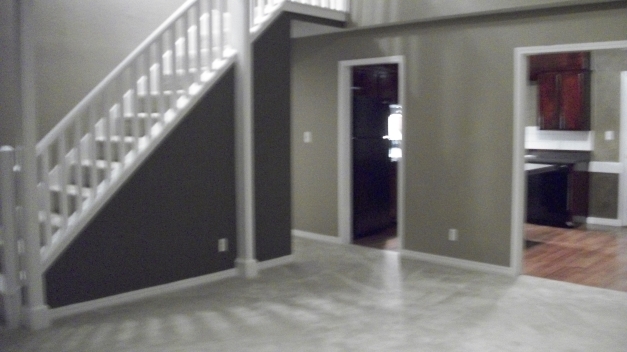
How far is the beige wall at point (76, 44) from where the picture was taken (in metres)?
5.18

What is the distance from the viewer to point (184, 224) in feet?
16.3

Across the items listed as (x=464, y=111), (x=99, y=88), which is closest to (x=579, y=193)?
(x=464, y=111)

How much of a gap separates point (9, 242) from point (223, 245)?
5.91 feet

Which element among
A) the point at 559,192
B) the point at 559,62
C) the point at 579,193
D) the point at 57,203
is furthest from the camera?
the point at 559,62

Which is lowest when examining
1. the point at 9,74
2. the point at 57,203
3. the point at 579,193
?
the point at 579,193

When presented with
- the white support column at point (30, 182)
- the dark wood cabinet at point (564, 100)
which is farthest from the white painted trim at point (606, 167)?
the white support column at point (30, 182)

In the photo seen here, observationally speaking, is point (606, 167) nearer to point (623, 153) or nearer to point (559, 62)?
A: point (623, 153)

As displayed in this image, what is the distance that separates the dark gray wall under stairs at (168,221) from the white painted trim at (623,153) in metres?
5.20

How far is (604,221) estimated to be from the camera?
788 cm

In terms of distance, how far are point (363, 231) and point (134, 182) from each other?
125 inches

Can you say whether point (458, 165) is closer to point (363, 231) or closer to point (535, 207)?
point (363, 231)

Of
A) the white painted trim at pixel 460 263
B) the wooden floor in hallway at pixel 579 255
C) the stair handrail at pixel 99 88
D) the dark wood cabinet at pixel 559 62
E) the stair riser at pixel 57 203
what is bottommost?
the wooden floor in hallway at pixel 579 255

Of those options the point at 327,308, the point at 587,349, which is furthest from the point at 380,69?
the point at 587,349

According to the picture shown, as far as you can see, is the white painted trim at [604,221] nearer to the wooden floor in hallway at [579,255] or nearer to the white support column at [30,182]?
the wooden floor in hallway at [579,255]
